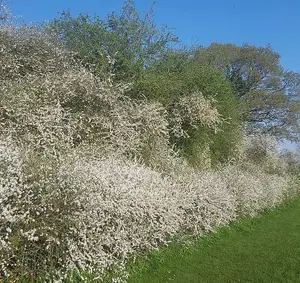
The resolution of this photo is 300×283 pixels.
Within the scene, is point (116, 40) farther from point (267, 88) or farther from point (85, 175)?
point (267, 88)

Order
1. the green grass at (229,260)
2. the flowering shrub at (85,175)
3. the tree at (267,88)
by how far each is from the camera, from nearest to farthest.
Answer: the flowering shrub at (85,175)
the green grass at (229,260)
the tree at (267,88)

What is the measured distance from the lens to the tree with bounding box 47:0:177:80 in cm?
1209

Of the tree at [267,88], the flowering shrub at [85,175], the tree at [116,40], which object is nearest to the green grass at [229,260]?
the flowering shrub at [85,175]

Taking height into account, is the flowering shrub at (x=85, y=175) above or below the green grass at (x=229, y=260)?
above

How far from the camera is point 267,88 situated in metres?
29.4

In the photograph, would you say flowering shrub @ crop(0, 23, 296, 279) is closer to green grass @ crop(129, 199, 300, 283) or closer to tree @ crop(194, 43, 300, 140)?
green grass @ crop(129, 199, 300, 283)

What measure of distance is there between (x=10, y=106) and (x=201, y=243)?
4.93 meters

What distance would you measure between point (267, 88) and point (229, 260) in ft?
80.1

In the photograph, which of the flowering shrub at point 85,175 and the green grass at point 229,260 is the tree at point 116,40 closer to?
the flowering shrub at point 85,175

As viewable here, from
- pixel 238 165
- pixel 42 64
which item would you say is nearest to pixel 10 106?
pixel 42 64

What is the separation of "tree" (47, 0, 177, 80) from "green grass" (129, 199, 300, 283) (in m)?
5.98

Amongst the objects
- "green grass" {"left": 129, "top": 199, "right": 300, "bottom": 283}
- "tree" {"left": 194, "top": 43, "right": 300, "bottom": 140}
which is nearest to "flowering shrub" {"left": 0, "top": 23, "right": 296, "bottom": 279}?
"green grass" {"left": 129, "top": 199, "right": 300, "bottom": 283}

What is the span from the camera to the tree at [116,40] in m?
12.1

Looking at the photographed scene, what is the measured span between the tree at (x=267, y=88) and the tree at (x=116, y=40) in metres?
15.8
